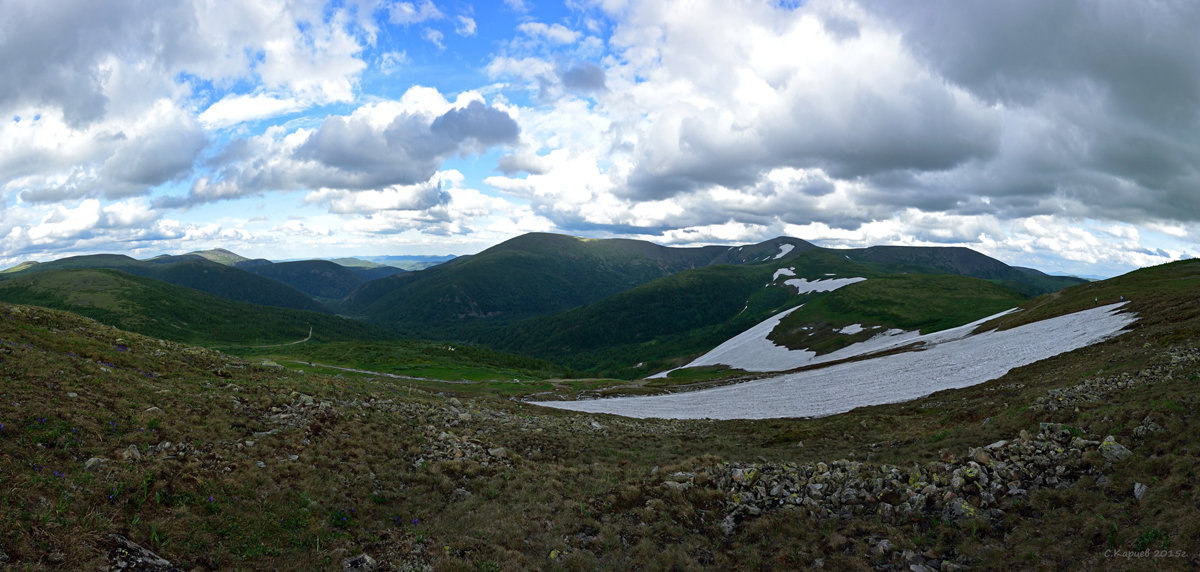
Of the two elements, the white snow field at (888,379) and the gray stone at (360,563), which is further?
the white snow field at (888,379)

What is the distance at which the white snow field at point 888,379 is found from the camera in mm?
47625

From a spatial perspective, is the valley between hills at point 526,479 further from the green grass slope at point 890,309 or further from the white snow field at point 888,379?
the green grass slope at point 890,309

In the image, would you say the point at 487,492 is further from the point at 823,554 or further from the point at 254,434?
the point at 823,554

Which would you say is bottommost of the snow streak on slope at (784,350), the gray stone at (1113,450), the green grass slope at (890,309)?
the snow streak on slope at (784,350)

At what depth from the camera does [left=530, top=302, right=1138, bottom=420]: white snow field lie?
156 feet

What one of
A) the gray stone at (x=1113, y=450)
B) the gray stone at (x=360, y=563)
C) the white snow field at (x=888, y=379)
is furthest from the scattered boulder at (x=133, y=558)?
the white snow field at (x=888, y=379)

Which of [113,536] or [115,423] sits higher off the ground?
[115,423]

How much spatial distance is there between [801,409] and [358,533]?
4281 centimetres

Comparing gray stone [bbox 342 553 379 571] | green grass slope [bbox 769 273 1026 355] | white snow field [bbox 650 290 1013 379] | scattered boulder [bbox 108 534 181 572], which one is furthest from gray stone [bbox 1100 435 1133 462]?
green grass slope [bbox 769 273 1026 355]

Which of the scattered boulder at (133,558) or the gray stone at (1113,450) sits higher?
the gray stone at (1113,450)

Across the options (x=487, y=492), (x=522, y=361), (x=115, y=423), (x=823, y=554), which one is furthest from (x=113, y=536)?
(x=522, y=361)

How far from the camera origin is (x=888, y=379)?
2170 inches

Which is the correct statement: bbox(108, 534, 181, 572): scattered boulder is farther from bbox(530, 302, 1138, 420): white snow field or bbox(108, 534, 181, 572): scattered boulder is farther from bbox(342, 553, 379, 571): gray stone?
bbox(530, 302, 1138, 420): white snow field

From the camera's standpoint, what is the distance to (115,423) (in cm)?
1731
